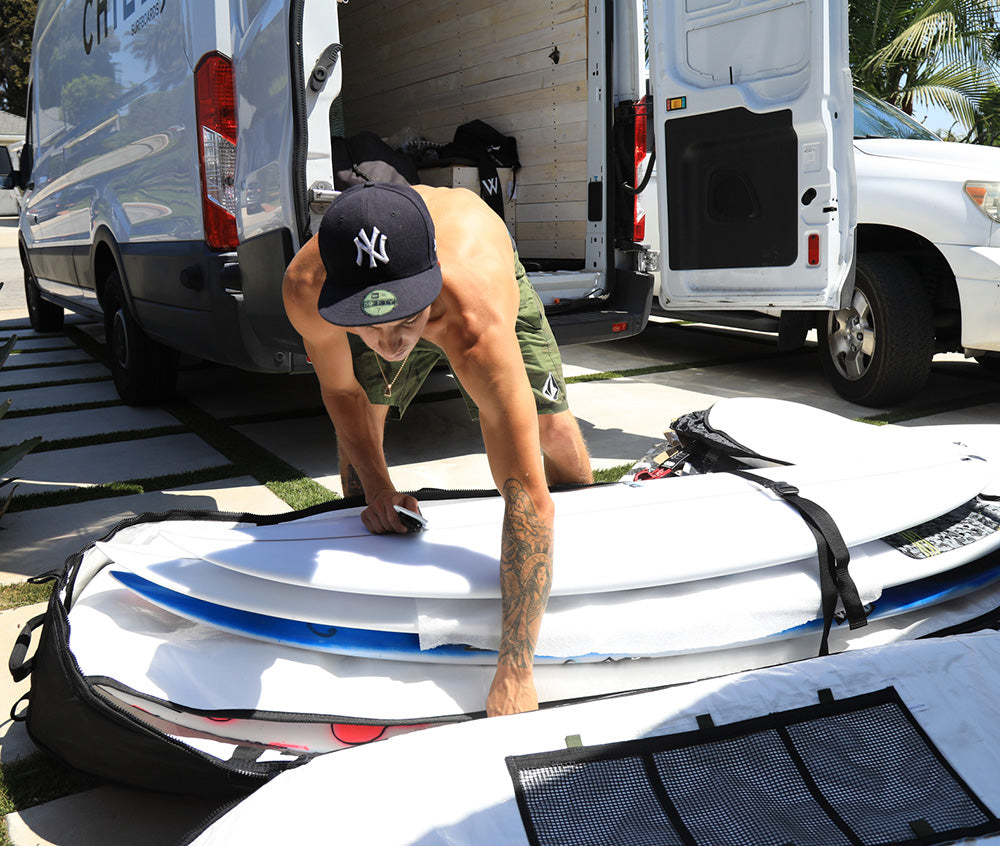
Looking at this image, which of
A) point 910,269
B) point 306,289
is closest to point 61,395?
point 306,289

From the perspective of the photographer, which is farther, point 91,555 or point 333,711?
point 91,555

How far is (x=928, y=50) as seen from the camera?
1015cm

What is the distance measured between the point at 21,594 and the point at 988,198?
4.55m

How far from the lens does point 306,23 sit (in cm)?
312

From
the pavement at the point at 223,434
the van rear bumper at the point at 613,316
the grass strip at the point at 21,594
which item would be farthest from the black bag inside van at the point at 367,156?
the grass strip at the point at 21,594

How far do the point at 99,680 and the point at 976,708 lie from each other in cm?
174

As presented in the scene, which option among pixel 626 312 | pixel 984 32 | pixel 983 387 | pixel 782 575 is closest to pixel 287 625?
pixel 782 575

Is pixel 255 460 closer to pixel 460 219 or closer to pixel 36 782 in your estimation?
pixel 36 782

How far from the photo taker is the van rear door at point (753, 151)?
370 centimetres

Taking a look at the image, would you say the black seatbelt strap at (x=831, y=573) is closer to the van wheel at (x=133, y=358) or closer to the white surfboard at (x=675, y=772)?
the white surfboard at (x=675, y=772)

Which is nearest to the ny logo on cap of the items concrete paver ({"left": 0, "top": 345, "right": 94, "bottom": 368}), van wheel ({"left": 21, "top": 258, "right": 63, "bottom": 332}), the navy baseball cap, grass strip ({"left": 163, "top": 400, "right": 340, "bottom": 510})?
the navy baseball cap

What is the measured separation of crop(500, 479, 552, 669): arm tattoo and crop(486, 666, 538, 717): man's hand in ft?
0.07

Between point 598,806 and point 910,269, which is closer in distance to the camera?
point 598,806

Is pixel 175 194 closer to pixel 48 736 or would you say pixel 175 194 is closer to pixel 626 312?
pixel 626 312
